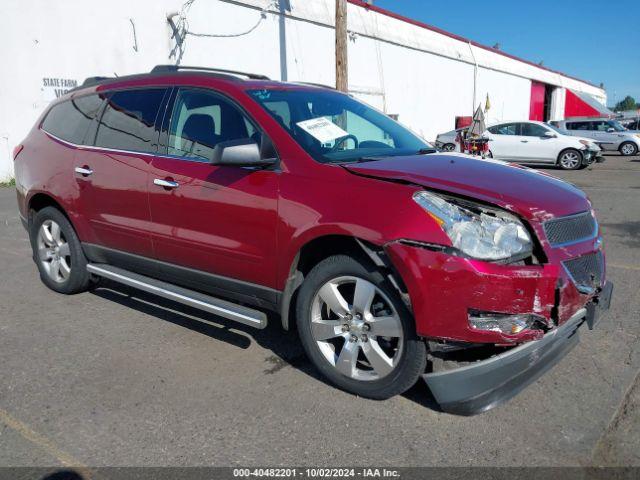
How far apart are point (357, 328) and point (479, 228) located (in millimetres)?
873

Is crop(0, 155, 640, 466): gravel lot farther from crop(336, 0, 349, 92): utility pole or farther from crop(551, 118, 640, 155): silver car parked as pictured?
crop(551, 118, 640, 155): silver car parked

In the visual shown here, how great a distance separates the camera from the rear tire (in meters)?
4.82

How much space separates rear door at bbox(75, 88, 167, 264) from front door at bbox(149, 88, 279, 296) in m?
Answer: 0.16

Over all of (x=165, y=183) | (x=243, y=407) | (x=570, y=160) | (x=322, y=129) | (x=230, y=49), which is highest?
(x=230, y=49)

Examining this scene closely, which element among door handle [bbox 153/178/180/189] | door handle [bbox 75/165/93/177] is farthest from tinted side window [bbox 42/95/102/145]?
door handle [bbox 153/178/180/189]

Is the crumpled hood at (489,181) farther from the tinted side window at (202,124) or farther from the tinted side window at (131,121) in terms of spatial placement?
the tinted side window at (131,121)

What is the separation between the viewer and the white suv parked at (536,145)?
57.7ft

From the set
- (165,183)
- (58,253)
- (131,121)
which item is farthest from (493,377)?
(58,253)

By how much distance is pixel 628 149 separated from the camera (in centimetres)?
2488

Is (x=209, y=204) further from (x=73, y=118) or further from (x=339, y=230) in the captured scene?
(x=73, y=118)

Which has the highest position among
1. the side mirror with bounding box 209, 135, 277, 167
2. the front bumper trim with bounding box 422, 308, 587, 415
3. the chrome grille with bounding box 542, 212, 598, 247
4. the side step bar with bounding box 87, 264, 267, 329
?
the side mirror with bounding box 209, 135, 277, 167

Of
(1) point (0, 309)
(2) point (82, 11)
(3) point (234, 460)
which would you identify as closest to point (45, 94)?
(2) point (82, 11)

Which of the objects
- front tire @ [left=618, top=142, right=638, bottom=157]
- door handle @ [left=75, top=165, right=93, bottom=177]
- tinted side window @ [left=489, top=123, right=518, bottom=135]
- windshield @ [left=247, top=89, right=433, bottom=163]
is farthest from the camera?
front tire @ [left=618, top=142, right=638, bottom=157]

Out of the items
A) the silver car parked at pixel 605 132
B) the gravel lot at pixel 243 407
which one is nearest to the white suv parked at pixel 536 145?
the silver car parked at pixel 605 132
